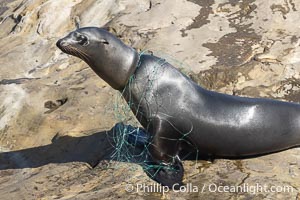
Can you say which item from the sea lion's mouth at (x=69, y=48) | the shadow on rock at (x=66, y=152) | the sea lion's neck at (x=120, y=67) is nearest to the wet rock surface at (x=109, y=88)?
the shadow on rock at (x=66, y=152)

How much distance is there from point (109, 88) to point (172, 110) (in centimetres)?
234

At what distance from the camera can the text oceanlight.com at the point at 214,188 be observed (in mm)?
4555

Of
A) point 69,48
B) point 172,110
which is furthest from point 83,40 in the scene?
point 172,110

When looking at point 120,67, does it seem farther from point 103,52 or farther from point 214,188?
Answer: point 214,188

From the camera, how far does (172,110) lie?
4922 mm

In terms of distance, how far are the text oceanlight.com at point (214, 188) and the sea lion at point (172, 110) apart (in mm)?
112

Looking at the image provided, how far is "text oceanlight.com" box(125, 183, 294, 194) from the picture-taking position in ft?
14.9

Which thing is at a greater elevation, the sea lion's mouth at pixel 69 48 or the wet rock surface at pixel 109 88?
the sea lion's mouth at pixel 69 48

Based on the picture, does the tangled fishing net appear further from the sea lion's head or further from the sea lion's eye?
the sea lion's eye

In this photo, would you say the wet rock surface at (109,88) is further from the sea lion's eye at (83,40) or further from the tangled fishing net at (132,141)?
the sea lion's eye at (83,40)

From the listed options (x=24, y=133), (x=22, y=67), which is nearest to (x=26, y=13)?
(x=22, y=67)

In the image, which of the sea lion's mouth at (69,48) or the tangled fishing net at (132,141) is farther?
the tangled fishing net at (132,141)

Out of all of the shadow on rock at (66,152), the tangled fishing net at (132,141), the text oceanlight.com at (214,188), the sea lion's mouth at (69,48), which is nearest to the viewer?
the text oceanlight.com at (214,188)

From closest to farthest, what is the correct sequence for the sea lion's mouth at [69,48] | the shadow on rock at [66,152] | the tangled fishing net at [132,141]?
the sea lion's mouth at [69,48], the tangled fishing net at [132,141], the shadow on rock at [66,152]
